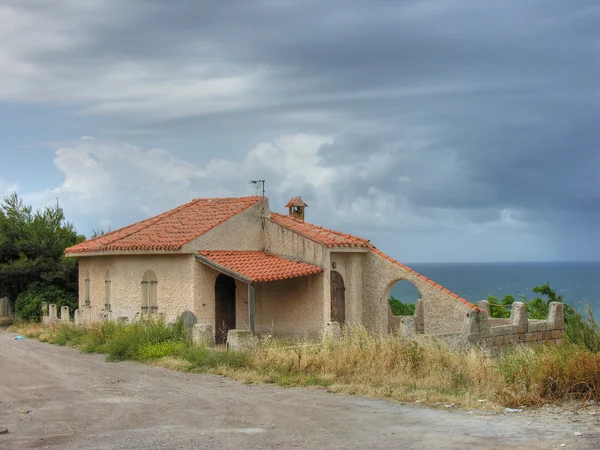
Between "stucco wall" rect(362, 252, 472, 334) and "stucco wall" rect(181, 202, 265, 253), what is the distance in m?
3.62

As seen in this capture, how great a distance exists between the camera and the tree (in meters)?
29.5

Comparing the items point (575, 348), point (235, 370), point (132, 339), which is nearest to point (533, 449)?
point (575, 348)

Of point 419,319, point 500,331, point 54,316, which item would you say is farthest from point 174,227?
point 500,331

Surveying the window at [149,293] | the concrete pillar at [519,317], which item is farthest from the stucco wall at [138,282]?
the concrete pillar at [519,317]

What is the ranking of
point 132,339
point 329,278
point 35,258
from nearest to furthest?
point 132,339
point 329,278
point 35,258

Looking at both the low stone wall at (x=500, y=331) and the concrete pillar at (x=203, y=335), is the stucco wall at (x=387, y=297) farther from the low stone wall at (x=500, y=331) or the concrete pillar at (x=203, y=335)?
the concrete pillar at (x=203, y=335)

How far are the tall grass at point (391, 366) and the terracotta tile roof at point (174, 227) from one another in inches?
111

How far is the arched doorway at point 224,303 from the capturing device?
74.8 feet

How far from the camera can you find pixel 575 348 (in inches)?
540

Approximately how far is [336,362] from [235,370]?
2200 mm

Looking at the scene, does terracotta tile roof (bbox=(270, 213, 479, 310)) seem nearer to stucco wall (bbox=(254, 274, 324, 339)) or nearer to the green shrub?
stucco wall (bbox=(254, 274, 324, 339))

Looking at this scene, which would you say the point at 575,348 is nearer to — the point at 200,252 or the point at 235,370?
the point at 235,370

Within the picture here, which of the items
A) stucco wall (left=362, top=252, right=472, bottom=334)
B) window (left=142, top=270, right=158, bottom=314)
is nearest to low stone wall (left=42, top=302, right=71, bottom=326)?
window (left=142, top=270, right=158, bottom=314)

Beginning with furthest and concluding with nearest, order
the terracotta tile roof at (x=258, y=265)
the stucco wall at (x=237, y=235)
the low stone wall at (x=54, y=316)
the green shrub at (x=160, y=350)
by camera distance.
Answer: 1. the low stone wall at (x=54, y=316)
2. the stucco wall at (x=237, y=235)
3. the terracotta tile roof at (x=258, y=265)
4. the green shrub at (x=160, y=350)
